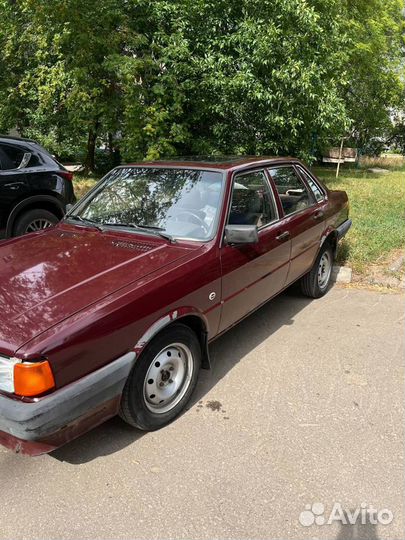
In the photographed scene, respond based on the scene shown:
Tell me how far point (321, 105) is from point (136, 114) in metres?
3.57

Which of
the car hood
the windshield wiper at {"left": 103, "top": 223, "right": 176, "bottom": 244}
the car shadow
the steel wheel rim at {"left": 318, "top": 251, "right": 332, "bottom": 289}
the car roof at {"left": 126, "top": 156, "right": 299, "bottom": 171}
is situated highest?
the car roof at {"left": 126, "top": 156, "right": 299, "bottom": 171}

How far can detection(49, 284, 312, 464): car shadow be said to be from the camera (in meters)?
2.80

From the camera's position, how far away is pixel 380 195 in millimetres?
10859

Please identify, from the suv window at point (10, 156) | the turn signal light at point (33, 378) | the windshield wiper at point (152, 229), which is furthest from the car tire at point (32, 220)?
the turn signal light at point (33, 378)

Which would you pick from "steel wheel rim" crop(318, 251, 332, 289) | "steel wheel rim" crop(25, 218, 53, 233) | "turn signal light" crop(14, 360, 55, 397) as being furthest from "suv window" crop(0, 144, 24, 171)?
"turn signal light" crop(14, 360, 55, 397)

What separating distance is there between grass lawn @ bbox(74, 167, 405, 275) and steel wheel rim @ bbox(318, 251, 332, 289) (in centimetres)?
77

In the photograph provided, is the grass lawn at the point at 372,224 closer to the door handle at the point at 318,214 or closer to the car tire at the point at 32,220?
the door handle at the point at 318,214

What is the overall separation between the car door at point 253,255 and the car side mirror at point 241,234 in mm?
111

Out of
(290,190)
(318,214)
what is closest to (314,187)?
(318,214)

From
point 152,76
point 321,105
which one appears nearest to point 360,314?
point 321,105

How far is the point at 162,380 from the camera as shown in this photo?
2973mm

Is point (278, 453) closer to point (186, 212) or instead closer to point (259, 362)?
point (259, 362)

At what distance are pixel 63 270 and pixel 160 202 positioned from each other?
1030 millimetres

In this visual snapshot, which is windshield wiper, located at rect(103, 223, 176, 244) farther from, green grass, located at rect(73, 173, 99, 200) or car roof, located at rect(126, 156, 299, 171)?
green grass, located at rect(73, 173, 99, 200)
